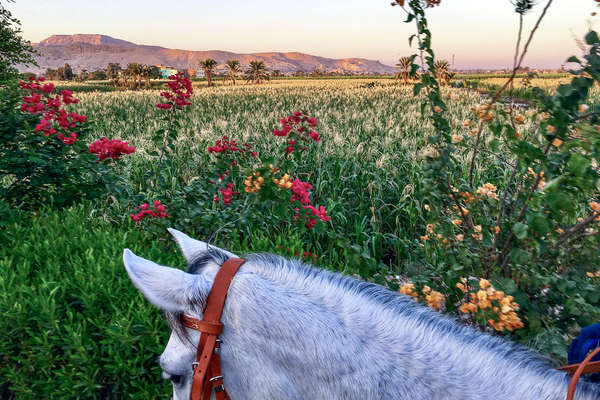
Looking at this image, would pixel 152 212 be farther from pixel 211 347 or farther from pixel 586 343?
pixel 586 343

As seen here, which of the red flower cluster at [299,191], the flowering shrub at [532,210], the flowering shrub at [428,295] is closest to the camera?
the flowering shrub at [532,210]

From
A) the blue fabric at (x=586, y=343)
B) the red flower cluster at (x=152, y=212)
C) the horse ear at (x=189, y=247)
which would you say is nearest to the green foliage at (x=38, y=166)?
the red flower cluster at (x=152, y=212)

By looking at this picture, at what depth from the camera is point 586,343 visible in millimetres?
1345

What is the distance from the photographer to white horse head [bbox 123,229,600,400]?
1.21 metres

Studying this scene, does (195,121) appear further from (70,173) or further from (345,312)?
(345,312)

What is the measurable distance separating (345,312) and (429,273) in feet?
8.18

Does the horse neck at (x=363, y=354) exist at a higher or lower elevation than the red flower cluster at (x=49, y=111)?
lower

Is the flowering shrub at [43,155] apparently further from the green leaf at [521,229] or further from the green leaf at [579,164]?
the green leaf at [579,164]

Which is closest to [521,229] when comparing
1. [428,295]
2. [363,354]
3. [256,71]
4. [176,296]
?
[428,295]

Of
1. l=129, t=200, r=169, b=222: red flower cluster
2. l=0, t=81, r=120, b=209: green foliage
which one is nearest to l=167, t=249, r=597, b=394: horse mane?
l=129, t=200, r=169, b=222: red flower cluster

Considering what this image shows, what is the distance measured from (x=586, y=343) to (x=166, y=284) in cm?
136

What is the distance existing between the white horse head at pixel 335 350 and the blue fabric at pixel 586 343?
0.53 feet

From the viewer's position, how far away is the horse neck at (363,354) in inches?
47.4

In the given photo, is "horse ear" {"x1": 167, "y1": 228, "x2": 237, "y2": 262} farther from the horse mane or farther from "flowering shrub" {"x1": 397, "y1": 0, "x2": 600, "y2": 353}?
"flowering shrub" {"x1": 397, "y1": 0, "x2": 600, "y2": 353}
